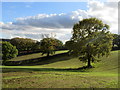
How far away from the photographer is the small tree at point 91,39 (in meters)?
32.2

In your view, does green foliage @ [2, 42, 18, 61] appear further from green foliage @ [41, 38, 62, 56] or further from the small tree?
the small tree

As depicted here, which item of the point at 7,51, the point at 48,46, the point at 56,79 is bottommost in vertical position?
the point at 56,79

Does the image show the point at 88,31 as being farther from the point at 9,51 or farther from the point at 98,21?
the point at 9,51

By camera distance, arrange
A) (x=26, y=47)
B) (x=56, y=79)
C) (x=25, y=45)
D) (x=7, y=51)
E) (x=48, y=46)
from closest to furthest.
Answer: (x=56, y=79)
(x=7, y=51)
(x=48, y=46)
(x=25, y=45)
(x=26, y=47)

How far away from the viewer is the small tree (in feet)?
106

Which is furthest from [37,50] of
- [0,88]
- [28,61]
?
[0,88]

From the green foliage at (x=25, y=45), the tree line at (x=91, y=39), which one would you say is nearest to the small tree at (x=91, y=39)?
the tree line at (x=91, y=39)

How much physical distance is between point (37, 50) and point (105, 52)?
224 ft

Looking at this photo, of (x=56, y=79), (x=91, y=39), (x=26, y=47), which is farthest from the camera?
(x=26, y=47)

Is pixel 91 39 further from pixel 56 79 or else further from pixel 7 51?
pixel 7 51

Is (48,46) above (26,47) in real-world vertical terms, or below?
above

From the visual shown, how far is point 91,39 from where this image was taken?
3325cm

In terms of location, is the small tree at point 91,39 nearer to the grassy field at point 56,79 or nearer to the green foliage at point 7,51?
the grassy field at point 56,79

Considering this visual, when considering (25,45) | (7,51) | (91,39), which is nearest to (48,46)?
(7,51)
